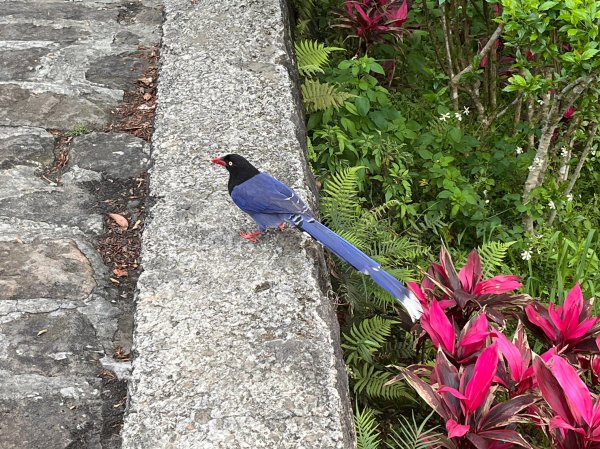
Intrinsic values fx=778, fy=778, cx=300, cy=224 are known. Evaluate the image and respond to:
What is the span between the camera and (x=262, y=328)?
2.41 meters

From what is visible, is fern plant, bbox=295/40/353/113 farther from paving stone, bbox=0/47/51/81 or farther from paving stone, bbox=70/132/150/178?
paving stone, bbox=0/47/51/81

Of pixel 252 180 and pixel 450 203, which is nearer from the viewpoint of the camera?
pixel 252 180

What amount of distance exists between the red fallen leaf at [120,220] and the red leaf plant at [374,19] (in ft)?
7.03

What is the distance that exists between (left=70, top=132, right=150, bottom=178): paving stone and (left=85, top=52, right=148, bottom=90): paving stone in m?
0.50

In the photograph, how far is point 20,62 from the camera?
410cm

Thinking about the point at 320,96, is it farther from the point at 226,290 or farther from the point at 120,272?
the point at 226,290

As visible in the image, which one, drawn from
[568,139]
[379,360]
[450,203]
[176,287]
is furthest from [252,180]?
[568,139]

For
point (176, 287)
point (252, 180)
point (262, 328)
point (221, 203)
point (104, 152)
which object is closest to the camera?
point (262, 328)

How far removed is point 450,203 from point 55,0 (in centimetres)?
274

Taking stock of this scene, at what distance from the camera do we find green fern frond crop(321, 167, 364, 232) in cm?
338

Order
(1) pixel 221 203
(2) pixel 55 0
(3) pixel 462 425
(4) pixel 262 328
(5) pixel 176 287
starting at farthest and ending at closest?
(2) pixel 55 0 → (1) pixel 221 203 → (5) pixel 176 287 → (4) pixel 262 328 → (3) pixel 462 425

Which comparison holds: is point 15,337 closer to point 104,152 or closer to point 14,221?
point 14,221

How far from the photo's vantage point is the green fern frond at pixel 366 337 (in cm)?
291

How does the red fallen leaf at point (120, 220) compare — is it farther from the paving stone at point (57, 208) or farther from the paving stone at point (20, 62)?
the paving stone at point (20, 62)
